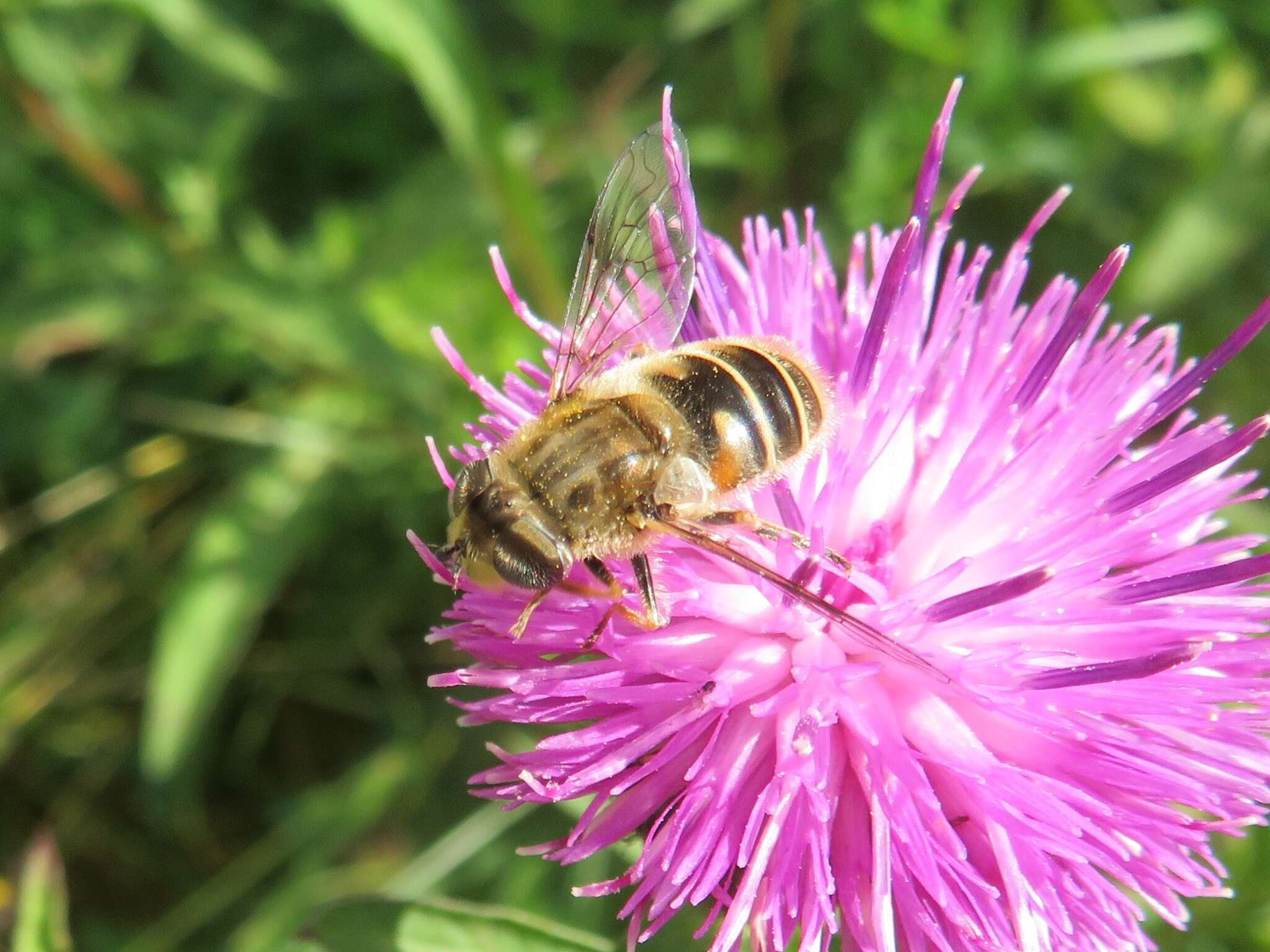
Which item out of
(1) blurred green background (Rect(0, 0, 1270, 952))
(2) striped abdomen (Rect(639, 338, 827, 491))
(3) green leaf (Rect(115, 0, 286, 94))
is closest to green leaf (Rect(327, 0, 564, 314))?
(1) blurred green background (Rect(0, 0, 1270, 952))

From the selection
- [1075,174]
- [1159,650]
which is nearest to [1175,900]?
[1159,650]

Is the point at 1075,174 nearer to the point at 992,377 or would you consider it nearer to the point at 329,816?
the point at 992,377

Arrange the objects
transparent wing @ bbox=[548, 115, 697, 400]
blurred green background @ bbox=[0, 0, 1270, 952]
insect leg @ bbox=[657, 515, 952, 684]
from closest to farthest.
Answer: insect leg @ bbox=[657, 515, 952, 684], transparent wing @ bbox=[548, 115, 697, 400], blurred green background @ bbox=[0, 0, 1270, 952]

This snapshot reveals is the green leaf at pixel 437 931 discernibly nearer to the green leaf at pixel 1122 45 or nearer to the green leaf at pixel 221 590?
the green leaf at pixel 221 590

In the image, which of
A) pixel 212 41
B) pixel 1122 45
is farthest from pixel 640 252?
pixel 1122 45

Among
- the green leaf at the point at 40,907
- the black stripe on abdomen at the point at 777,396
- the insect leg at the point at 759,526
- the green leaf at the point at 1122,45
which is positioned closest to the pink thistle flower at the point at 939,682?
the insect leg at the point at 759,526

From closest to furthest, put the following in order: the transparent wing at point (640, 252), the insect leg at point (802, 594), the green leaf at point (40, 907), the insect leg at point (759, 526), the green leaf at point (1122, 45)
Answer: the insect leg at point (802, 594) → the insect leg at point (759, 526) → the transparent wing at point (640, 252) → the green leaf at point (40, 907) → the green leaf at point (1122, 45)

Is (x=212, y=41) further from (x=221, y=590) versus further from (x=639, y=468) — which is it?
(x=639, y=468)

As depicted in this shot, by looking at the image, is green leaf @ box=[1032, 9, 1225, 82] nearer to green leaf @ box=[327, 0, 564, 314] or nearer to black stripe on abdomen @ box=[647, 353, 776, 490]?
green leaf @ box=[327, 0, 564, 314]
